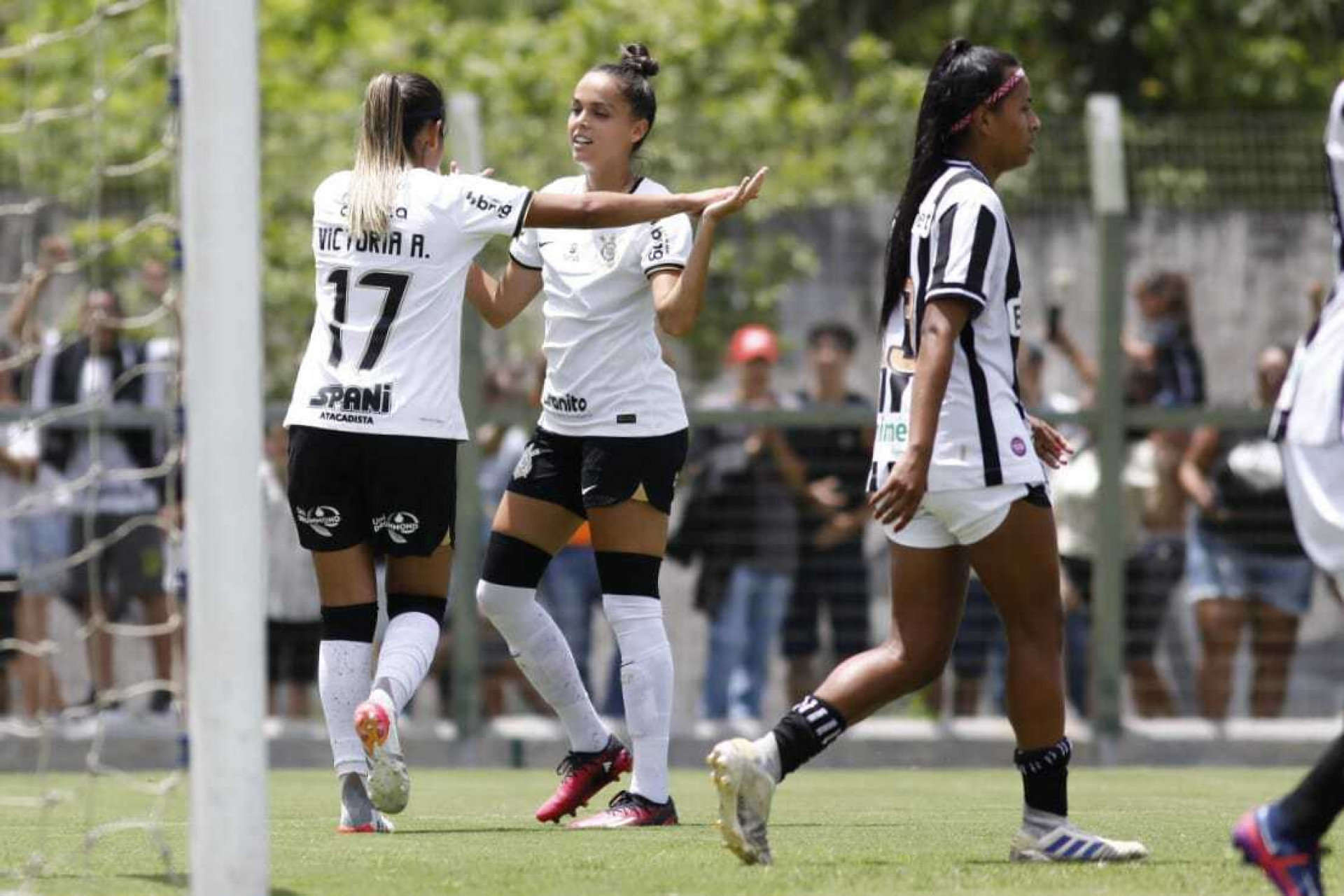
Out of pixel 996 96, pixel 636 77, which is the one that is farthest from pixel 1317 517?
pixel 636 77

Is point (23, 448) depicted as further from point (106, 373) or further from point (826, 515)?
point (826, 515)

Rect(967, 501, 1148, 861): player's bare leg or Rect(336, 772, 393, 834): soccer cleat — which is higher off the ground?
Rect(967, 501, 1148, 861): player's bare leg

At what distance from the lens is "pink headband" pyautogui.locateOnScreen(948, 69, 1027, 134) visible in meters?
5.72

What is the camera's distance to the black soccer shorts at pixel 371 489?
648 cm

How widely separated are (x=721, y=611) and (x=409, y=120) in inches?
234

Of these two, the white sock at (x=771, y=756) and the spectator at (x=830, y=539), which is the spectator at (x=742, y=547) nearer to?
the spectator at (x=830, y=539)

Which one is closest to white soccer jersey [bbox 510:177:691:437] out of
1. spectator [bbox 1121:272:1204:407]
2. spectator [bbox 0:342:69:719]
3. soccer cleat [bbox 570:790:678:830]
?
soccer cleat [bbox 570:790:678:830]

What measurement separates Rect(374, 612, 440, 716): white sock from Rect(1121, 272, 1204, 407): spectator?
656cm

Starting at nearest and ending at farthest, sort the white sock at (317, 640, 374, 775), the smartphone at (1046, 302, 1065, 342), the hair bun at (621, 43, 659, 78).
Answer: the white sock at (317, 640, 374, 775), the hair bun at (621, 43, 659, 78), the smartphone at (1046, 302, 1065, 342)

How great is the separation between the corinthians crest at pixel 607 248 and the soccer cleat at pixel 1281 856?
9.97 ft

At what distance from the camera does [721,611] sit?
12.1m

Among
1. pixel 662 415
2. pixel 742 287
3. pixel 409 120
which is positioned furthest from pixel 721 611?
pixel 409 120

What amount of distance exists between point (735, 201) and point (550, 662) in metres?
1.82

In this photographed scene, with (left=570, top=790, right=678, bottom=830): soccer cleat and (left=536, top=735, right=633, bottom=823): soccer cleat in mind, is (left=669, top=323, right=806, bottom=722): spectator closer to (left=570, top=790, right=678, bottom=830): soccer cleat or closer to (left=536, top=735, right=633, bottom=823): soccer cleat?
(left=536, top=735, right=633, bottom=823): soccer cleat
